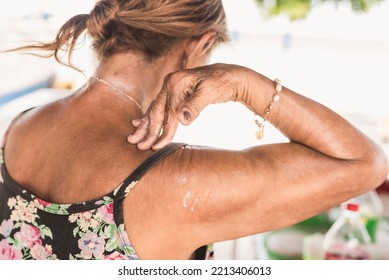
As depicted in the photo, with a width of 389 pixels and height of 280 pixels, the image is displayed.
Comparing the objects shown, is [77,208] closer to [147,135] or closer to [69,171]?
[69,171]

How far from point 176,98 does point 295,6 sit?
92 centimetres

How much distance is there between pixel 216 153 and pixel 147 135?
5.2 inches

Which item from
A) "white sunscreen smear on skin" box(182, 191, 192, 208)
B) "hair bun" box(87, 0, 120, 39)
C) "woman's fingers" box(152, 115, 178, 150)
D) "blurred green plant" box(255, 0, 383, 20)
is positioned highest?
"blurred green plant" box(255, 0, 383, 20)

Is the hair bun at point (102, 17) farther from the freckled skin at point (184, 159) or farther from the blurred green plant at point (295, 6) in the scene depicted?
the blurred green plant at point (295, 6)

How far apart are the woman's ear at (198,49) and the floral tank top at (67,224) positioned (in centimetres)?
24

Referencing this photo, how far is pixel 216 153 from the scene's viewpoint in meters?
0.80

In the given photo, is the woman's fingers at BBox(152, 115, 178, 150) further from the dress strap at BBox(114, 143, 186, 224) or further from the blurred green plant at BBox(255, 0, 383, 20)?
the blurred green plant at BBox(255, 0, 383, 20)

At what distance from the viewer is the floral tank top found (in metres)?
0.79

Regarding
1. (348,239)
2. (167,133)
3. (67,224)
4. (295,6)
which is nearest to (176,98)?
(167,133)

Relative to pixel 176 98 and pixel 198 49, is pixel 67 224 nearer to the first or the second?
pixel 176 98

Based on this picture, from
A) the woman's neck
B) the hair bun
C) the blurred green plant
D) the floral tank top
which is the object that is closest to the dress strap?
the floral tank top

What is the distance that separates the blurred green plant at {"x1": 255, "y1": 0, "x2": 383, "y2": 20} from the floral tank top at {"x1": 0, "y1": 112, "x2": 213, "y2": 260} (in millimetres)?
833

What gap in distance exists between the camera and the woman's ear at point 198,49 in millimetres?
935
